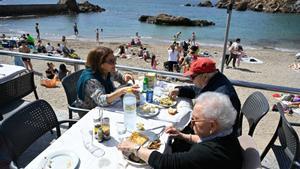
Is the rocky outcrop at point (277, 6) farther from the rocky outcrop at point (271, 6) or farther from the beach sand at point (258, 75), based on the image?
the beach sand at point (258, 75)

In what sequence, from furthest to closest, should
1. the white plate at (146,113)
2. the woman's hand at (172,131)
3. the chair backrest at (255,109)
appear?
the chair backrest at (255,109) → the white plate at (146,113) → the woman's hand at (172,131)

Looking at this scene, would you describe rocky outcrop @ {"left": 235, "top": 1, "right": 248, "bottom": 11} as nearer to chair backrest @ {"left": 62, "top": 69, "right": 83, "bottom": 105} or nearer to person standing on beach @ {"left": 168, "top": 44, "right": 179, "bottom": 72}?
A: person standing on beach @ {"left": 168, "top": 44, "right": 179, "bottom": 72}

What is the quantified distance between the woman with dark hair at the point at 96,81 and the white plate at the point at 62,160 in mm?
990

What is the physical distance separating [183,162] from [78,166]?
0.78 metres

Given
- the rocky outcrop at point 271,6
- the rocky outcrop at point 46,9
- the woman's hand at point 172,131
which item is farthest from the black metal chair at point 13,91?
the rocky outcrop at point 271,6

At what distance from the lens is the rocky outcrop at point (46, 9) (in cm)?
5819

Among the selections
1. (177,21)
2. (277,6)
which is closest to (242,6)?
(277,6)

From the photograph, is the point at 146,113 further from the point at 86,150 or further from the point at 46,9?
the point at 46,9

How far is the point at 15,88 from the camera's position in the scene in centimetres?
408

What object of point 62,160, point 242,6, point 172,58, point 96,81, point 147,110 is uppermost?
point 242,6

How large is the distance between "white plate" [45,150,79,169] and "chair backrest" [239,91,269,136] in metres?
1.97

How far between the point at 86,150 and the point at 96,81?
1164mm

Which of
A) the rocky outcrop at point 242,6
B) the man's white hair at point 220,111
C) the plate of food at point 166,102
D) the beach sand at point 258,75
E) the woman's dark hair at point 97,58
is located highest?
the rocky outcrop at point 242,6

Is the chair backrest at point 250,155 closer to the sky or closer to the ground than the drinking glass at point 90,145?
closer to the sky
